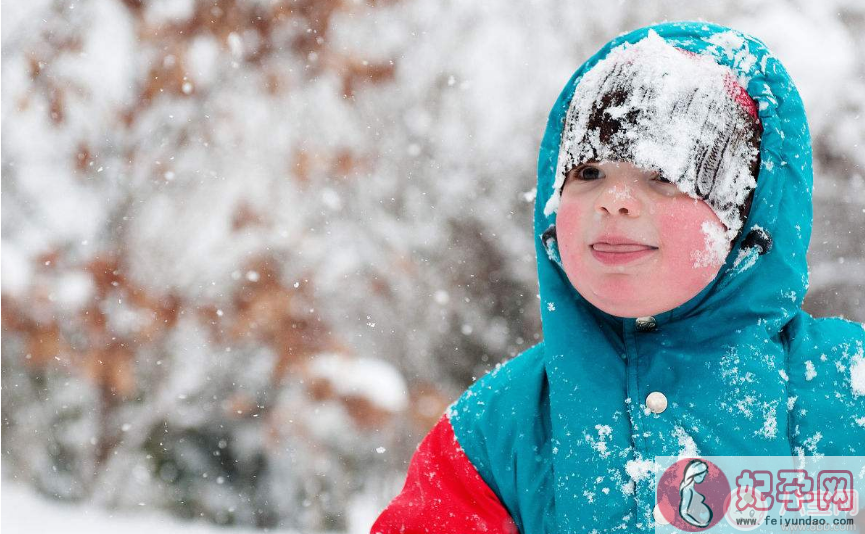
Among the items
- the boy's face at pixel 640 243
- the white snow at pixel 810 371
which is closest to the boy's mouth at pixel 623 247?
the boy's face at pixel 640 243

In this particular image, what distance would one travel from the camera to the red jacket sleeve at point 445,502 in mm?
1048

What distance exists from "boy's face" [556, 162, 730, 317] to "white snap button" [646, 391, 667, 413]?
11 cm

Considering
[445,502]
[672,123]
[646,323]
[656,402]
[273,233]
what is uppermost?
[273,233]

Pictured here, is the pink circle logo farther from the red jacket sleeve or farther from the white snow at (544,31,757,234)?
the white snow at (544,31,757,234)

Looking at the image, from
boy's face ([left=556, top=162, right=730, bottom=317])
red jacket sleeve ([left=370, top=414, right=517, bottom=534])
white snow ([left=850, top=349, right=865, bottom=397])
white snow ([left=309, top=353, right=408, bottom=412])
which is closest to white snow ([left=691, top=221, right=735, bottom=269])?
boy's face ([left=556, top=162, right=730, bottom=317])

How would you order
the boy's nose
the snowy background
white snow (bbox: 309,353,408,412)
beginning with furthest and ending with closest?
white snow (bbox: 309,353,408,412) → the snowy background → the boy's nose

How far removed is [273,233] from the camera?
11.2 ft

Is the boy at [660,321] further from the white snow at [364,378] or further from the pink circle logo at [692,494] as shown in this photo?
the white snow at [364,378]

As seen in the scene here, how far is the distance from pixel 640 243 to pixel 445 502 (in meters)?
0.46

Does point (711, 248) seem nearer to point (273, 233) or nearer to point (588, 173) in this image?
point (588, 173)

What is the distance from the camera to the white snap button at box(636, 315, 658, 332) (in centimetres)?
104

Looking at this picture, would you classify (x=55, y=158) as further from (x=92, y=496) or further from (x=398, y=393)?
(x=398, y=393)

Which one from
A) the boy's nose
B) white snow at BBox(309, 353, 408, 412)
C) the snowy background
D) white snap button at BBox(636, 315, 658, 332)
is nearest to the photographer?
the boy's nose

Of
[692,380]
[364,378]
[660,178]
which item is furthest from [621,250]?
[364,378]
